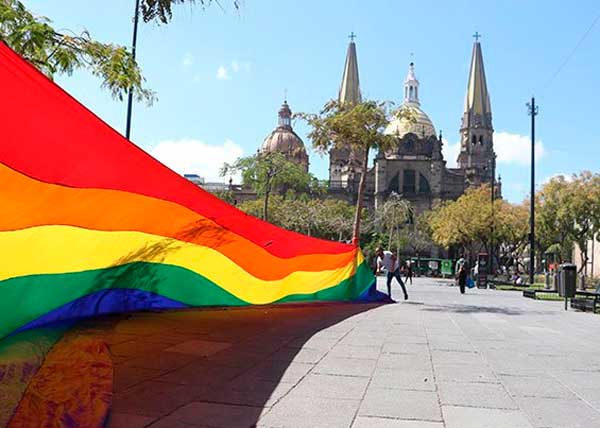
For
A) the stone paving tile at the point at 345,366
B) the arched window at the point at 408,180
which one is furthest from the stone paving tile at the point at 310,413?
the arched window at the point at 408,180

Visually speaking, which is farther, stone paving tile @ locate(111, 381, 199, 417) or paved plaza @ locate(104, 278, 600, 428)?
paved plaza @ locate(104, 278, 600, 428)

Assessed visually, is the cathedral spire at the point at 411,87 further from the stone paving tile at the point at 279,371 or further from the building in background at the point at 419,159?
the stone paving tile at the point at 279,371

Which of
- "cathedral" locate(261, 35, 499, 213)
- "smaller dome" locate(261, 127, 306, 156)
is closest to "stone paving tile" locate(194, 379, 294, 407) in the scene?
"cathedral" locate(261, 35, 499, 213)

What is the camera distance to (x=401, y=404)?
4.62m

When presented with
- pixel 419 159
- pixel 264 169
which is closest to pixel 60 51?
pixel 264 169

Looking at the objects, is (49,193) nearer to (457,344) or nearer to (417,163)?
(457,344)

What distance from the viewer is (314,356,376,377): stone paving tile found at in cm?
565

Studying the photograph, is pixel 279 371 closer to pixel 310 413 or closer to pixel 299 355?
pixel 299 355

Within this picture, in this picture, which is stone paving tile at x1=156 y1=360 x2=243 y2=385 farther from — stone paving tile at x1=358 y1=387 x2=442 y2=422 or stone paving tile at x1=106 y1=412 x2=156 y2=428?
stone paving tile at x1=358 y1=387 x2=442 y2=422

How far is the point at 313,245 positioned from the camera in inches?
480

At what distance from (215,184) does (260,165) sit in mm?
75471

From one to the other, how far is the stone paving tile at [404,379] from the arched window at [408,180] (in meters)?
86.1

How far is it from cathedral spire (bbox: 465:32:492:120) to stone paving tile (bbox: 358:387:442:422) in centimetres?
10030

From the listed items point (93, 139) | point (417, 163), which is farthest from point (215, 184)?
point (93, 139)
